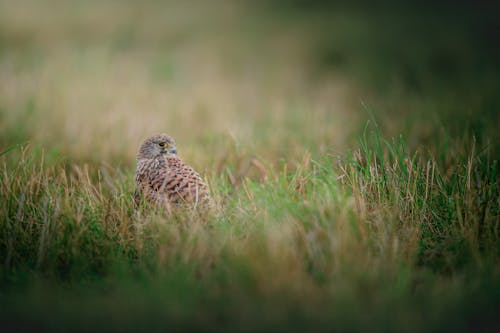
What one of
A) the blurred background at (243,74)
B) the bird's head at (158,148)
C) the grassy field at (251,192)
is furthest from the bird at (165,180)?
the blurred background at (243,74)

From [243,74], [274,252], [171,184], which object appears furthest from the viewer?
[243,74]

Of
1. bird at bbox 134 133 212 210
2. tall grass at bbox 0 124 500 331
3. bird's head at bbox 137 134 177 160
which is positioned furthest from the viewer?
bird's head at bbox 137 134 177 160

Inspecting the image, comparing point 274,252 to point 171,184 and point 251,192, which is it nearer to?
point 251,192

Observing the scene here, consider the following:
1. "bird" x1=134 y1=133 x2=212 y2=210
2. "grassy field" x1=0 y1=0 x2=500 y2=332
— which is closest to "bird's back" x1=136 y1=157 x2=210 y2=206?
"bird" x1=134 y1=133 x2=212 y2=210

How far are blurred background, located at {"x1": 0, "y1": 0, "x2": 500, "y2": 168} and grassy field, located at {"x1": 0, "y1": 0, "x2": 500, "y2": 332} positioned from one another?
0.13ft

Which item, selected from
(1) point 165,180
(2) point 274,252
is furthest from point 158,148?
(2) point 274,252

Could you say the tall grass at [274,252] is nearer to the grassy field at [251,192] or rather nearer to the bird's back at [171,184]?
the grassy field at [251,192]

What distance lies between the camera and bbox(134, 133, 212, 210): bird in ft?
8.40

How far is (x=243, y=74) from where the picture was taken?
7.99 m

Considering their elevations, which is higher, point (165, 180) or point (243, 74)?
point (243, 74)

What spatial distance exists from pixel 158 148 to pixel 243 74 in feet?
17.4

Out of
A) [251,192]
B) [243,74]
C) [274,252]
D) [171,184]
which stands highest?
[243,74]

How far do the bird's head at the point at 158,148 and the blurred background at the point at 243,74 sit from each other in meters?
0.79

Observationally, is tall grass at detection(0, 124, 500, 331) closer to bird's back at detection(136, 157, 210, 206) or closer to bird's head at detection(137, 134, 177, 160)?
bird's back at detection(136, 157, 210, 206)
